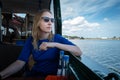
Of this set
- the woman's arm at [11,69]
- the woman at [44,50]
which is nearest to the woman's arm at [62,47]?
the woman at [44,50]

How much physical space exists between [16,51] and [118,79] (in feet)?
8.51

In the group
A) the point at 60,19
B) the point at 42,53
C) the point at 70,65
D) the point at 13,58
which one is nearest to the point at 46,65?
the point at 42,53

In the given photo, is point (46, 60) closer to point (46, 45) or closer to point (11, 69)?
point (46, 45)

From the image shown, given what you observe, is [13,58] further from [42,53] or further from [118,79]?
[118,79]

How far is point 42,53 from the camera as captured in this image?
233 centimetres

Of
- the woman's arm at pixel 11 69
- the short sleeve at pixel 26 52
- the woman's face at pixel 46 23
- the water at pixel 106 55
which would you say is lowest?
the water at pixel 106 55

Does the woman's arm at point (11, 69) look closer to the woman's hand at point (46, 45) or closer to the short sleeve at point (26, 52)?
the short sleeve at point (26, 52)

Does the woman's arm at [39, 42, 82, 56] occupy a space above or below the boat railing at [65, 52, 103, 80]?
above

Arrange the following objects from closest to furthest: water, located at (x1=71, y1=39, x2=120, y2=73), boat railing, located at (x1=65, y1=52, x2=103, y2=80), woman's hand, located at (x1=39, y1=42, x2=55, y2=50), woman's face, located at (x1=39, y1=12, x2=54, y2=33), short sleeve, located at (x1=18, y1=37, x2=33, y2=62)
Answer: boat railing, located at (x1=65, y1=52, x2=103, y2=80)
woman's hand, located at (x1=39, y1=42, x2=55, y2=50)
woman's face, located at (x1=39, y1=12, x2=54, y2=33)
short sleeve, located at (x1=18, y1=37, x2=33, y2=62)
water, located at (x1=71, y1=39, x2=120, y2=73)

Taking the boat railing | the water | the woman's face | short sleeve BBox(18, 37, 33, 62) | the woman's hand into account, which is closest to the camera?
the boat railing

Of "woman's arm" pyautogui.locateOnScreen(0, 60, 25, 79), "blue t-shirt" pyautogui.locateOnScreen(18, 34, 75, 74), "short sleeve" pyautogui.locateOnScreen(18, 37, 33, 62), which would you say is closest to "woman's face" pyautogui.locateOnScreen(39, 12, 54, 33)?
"blue t-shirt" pyautogui.locateOnScreen(18, 34, 75, 74)

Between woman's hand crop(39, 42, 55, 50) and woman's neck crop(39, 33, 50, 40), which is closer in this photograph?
woman's hand crop(39, 42, 55, 50)

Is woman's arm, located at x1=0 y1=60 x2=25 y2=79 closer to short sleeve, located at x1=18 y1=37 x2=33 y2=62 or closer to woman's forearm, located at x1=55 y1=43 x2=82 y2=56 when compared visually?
short sleeve, located at x1=18 y1=37 x2=33 y2=62

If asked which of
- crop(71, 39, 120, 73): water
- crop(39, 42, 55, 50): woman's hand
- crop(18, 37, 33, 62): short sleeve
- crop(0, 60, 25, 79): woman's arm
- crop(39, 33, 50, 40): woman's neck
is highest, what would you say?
crop(39, 33, 50, 40): woman's neck
